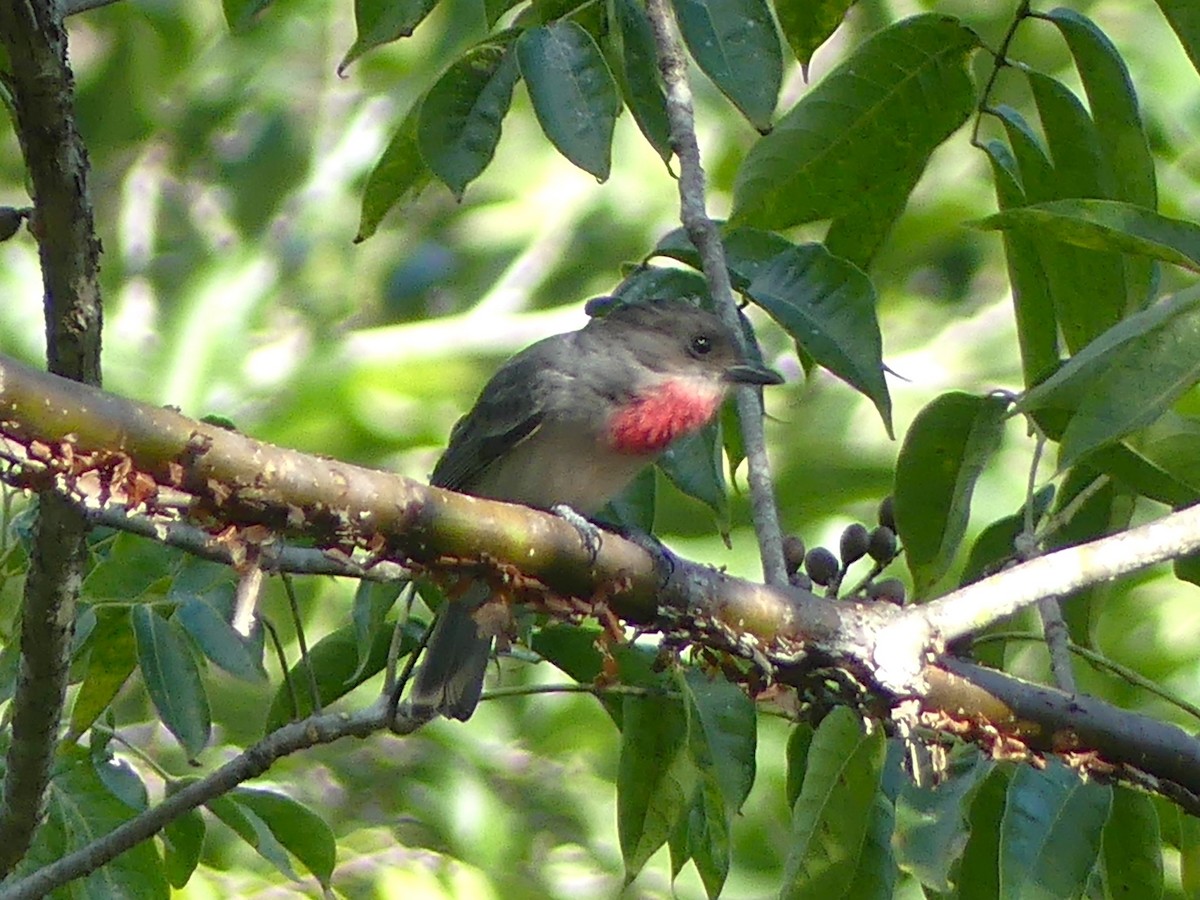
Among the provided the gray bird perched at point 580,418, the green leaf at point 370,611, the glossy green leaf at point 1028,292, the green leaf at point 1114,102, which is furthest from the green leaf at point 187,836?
the green leaf at point 1114,102

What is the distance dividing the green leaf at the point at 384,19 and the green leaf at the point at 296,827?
47.2 inches

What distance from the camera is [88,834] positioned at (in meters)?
2.98

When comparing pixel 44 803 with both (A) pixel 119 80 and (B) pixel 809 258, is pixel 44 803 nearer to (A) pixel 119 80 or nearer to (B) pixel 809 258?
(B) pixel 809 258

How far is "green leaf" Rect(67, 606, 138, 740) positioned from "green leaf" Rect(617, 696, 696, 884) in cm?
82

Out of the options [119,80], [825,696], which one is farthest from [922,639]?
[119,80]

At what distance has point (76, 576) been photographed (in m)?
2.52

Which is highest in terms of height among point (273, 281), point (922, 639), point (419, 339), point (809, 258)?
point (273, 281)

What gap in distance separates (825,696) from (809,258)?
2.36ft

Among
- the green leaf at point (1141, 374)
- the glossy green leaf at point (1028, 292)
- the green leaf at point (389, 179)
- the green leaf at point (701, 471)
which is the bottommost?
the green leaf at point (1141, 374)

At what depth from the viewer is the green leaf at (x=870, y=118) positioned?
3.03 m

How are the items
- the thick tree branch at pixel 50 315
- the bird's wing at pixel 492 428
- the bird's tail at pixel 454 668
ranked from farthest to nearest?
1. the bird's wing at pixel 492 428
2. the bird's tail at pixel 454 668
3. the thick tree branch at pixel 50 315

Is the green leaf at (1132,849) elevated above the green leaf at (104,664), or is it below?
below

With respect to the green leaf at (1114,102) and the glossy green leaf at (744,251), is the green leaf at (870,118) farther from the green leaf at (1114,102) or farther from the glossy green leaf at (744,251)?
the green leaf at (1114,102)

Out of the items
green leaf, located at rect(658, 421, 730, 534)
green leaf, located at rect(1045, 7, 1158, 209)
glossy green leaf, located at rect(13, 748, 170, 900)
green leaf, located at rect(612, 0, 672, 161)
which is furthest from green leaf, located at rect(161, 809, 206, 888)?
green leaf, located at rect(1045, 7, 1158, 209)
